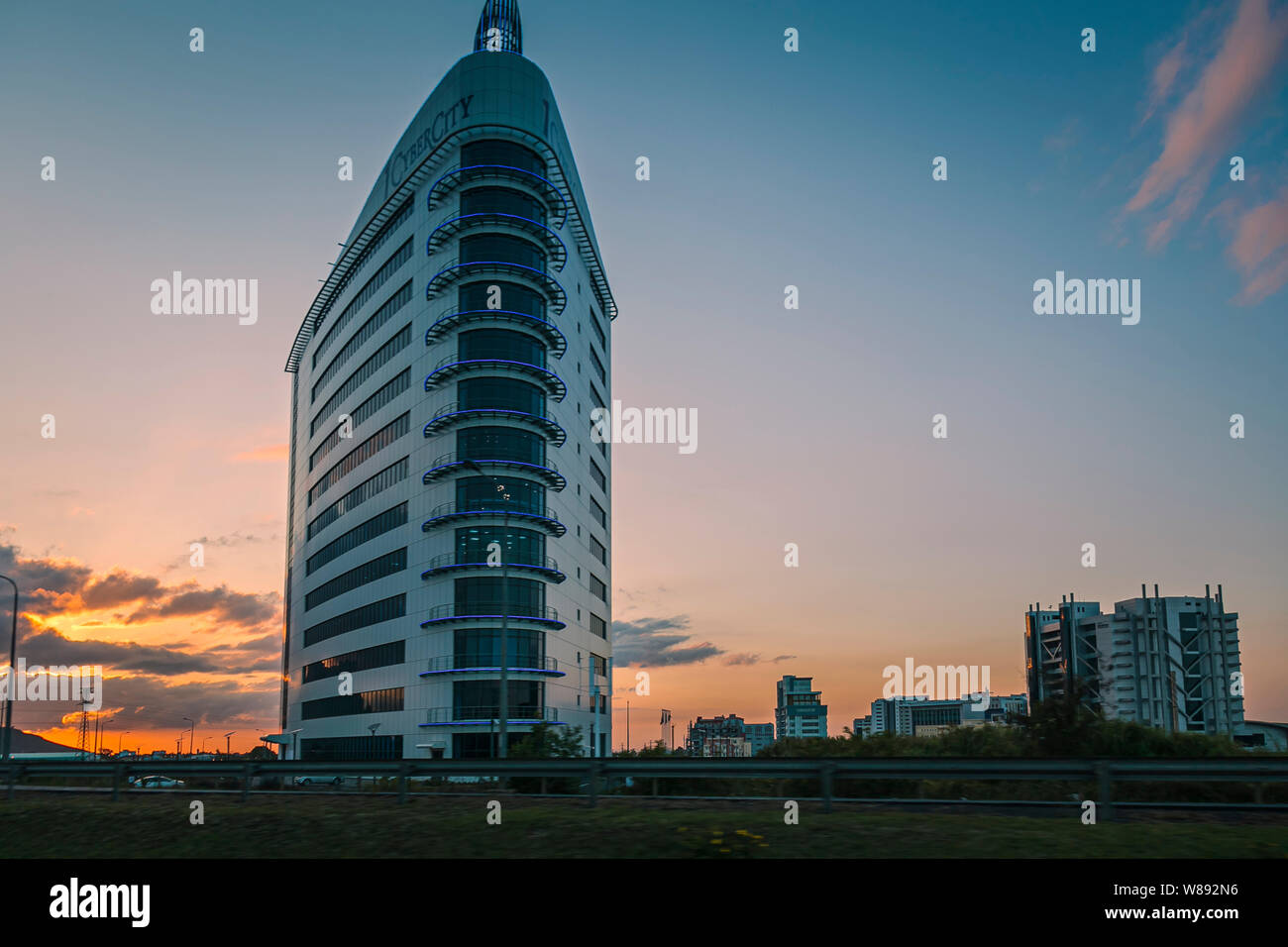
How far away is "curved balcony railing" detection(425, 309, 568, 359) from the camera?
211ft

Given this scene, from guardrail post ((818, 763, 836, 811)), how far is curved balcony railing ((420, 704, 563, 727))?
4608 centimetres

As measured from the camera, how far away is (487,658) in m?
60.8

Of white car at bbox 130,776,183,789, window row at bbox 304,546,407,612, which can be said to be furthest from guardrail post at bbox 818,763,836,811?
window row at bbox 304,546,407,612

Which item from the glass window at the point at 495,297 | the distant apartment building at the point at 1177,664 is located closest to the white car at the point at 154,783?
the glass window at the point at 495,297

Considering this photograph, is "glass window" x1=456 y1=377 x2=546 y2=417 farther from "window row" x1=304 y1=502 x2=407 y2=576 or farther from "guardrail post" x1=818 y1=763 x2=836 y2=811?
"guardrail post" x1=818 y1=763 x2=836 y2=811

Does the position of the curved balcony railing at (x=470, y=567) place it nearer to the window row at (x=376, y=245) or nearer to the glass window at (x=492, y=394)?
the glass window at (x=492, y=394)

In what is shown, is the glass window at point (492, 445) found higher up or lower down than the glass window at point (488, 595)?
higher up

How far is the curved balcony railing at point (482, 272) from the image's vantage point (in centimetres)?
6525

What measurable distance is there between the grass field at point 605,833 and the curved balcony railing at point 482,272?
167ft

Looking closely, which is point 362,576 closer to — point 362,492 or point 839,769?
point 362,492

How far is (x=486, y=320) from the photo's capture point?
64688mm

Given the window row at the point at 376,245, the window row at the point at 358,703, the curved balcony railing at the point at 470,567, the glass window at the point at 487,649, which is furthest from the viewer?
the window row at the point at 376,245
